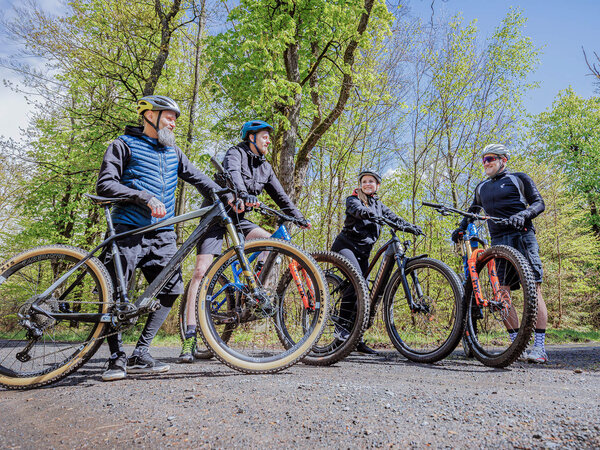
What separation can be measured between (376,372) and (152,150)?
2.70 meters

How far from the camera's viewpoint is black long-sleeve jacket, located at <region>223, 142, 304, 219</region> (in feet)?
12.4

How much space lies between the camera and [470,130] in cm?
1227

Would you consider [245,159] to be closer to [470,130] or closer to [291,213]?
[291,213]

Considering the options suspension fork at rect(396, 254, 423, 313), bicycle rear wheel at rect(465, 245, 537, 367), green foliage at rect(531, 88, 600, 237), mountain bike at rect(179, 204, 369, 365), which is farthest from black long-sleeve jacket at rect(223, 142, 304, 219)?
green foliage at rect(531, 88, 600, 237)

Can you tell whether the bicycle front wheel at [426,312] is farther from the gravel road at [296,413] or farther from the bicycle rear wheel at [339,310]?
the gravel road at [296,413]

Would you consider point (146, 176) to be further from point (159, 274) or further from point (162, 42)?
point (162, 42)

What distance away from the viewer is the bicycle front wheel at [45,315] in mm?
2568

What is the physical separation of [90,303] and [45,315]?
29 centimetres

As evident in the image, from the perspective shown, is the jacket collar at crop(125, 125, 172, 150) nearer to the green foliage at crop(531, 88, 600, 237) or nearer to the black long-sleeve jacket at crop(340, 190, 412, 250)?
the black long-sleeve jacket at crop(340, 190, 412, 250)

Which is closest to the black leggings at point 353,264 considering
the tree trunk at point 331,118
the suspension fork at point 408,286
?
the suspension fork at point 408,286

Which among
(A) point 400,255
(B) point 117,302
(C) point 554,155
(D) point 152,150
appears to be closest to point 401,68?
(A) point 400,255

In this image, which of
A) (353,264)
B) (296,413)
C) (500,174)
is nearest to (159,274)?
(296,413)

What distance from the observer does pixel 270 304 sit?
292 centimetres

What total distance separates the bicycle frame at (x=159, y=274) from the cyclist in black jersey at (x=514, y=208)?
2.80m
